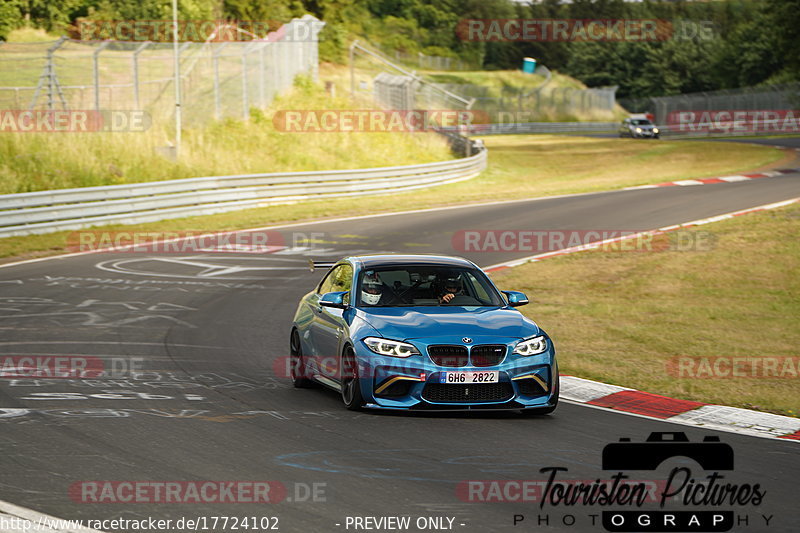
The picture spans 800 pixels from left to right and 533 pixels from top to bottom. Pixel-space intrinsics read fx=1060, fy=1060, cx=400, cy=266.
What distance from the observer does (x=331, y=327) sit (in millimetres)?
10141

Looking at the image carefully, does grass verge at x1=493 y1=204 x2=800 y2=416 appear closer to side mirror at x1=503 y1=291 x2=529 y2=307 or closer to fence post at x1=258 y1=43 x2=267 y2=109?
side mirror at x1=503 y1=291 x2=529 y2=307

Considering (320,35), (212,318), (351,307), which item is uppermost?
(320,35)

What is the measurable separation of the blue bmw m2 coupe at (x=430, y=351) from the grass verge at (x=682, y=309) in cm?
225

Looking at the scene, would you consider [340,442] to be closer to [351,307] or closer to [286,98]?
[351,307]

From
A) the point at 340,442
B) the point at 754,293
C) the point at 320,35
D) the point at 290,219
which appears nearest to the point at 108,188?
the point at 290,219

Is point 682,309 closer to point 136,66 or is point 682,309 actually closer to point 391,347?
point 391,347

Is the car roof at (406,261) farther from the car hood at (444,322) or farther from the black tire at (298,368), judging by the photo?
the black tire at (298,368)

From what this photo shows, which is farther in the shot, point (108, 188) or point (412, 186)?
point (412, 186)

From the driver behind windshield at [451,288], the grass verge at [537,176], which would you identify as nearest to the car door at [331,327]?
the driver behind windshield at [451,288]

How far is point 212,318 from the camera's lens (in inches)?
603

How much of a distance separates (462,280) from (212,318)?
5830 mm

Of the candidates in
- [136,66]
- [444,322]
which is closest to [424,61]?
[136,66]

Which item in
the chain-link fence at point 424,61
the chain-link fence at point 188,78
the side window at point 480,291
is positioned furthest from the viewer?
the chain-link fence at point 424,61

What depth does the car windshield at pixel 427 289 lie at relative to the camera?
10.1 m
